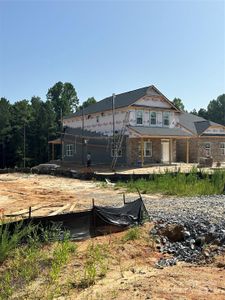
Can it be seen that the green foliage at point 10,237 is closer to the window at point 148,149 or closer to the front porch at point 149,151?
the front porch at point 149,151

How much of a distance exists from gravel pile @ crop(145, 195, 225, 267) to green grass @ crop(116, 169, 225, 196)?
3172mm

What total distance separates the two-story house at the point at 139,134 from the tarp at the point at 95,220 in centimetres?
1946

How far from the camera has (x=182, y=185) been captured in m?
15.5

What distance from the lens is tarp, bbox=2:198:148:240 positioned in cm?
834

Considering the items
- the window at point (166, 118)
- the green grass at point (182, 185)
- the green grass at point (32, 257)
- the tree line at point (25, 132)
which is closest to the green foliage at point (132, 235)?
the green grass at point (32, 257)

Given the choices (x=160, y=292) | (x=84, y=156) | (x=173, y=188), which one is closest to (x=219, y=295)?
(x=160, y=292)

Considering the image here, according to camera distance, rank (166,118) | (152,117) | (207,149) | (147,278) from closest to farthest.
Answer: (147,278) → (152,117) → (166,118) → (207,149)

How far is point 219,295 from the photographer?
17.9 ft

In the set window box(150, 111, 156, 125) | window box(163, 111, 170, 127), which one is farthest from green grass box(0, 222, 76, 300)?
window box(163, 111, 170, 127)

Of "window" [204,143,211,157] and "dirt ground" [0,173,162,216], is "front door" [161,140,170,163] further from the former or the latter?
"dirt ground" [0,173,162,216]

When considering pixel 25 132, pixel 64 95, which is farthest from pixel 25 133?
pixel 64 95

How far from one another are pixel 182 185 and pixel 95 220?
7.47 m

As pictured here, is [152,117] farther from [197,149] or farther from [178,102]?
[178,102]

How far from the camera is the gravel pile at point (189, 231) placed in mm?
7957
